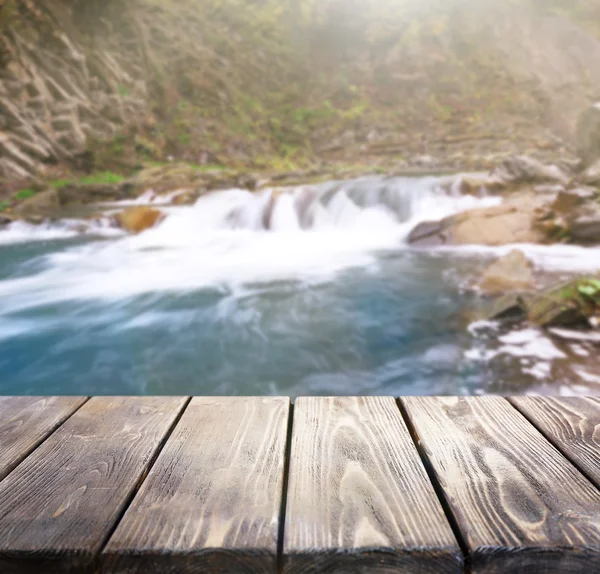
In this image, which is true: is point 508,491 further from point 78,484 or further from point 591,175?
point 591,175

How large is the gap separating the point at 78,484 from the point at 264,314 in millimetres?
2236

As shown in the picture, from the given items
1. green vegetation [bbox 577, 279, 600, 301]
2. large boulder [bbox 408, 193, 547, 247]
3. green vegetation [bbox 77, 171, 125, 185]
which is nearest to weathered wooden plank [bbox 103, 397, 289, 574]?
green vegetation [bbox 577, 279, 600, 301]

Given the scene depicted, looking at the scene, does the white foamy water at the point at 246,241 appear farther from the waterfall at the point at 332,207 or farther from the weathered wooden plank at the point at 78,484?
the weathered wooden plank at the point at 78,484

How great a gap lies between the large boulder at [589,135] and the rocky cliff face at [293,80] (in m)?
0.14

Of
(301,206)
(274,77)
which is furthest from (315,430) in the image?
(274,77)

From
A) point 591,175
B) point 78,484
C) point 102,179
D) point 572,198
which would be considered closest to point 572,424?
point 78,484

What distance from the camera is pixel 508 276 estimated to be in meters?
2.65

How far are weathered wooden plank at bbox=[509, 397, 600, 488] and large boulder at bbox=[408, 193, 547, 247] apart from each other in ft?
9.40

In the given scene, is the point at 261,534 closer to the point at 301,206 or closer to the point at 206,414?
the point at 206,414

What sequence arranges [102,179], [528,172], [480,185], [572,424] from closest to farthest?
[572,424] → [528,172] → [480,185] → [102,179]

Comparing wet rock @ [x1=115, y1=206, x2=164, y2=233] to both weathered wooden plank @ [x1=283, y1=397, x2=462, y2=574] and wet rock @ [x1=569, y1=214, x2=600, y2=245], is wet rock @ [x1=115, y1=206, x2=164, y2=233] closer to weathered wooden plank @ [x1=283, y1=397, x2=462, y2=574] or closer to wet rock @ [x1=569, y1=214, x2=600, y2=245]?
wet rock @ [x1=569, y1=214, x2=600, y2=245]

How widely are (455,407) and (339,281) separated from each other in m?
2.52

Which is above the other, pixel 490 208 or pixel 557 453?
pixel 557 453

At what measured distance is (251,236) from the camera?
424 centimetres
